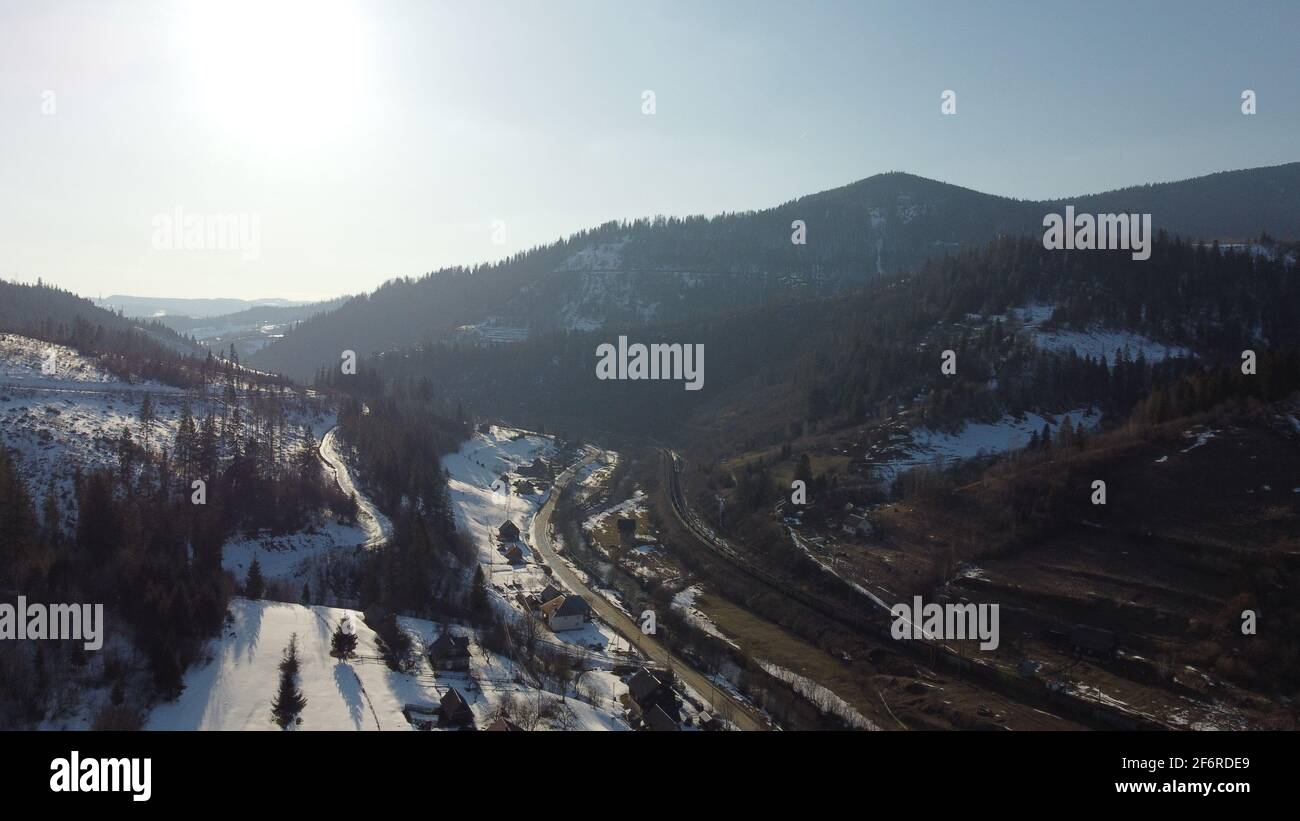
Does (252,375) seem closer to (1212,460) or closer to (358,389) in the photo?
(358,389)

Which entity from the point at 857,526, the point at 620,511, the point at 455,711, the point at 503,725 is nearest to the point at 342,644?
the point at 455,711

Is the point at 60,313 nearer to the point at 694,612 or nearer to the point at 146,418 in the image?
the point at 146,418

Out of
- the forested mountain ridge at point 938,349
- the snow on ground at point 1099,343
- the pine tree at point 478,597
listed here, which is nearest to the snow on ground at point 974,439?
the forested mountain ridge at point 938,349

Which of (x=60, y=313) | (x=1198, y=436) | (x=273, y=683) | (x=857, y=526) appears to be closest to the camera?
(x=273, y=683)

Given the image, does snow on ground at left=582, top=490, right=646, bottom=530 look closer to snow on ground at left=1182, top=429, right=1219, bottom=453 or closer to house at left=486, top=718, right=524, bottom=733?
house at left=486, top=718, right=524, bottom=733

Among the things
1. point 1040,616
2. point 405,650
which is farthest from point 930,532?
point 405,650

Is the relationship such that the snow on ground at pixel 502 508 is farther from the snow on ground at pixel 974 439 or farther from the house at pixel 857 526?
the snow on ground at pixel 974 439

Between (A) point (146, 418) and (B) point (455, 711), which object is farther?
(A) point (146, 418)
